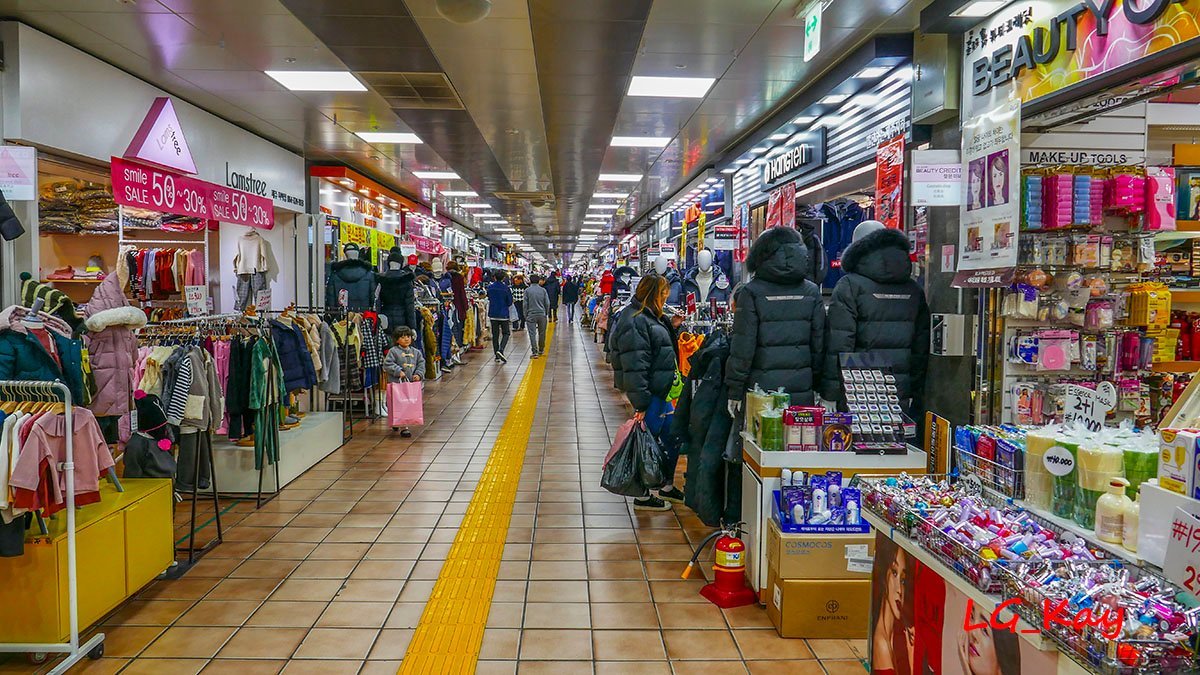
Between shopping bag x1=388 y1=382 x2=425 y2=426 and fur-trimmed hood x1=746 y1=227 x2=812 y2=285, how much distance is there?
4520 millimetres

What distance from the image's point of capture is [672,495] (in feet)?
19.0

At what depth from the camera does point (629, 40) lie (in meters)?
6.08

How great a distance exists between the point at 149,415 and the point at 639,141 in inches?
302

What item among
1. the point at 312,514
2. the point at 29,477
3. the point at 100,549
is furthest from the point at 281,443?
the point at 29,477

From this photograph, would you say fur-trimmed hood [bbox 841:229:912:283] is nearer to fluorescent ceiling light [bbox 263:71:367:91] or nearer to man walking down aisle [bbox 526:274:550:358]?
fluorescent ceiling light [bbox 263:71:367:91]

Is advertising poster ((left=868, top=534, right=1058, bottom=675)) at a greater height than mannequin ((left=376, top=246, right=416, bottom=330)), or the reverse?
mannequin ((left=376, top=246, right=416, bottom=330))

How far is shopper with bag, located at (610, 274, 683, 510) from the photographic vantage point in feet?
17.6

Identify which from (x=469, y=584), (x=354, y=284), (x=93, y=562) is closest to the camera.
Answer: (x=93, y=562)

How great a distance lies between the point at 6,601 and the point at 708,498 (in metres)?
3.33

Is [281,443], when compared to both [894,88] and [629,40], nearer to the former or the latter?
[629,40]

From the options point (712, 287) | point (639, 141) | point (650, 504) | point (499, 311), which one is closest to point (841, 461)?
point (650, 504)

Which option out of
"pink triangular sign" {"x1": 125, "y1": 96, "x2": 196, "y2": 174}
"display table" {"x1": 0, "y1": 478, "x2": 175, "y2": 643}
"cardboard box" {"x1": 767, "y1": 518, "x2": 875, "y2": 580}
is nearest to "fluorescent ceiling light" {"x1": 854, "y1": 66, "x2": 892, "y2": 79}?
"cardboard box" {"x1": 767, "y1": 518, "x2": 875, "y2": 580}

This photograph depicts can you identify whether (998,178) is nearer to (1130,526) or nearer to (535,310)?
(1130,526)

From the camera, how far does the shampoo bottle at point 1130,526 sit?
75.9 inches
